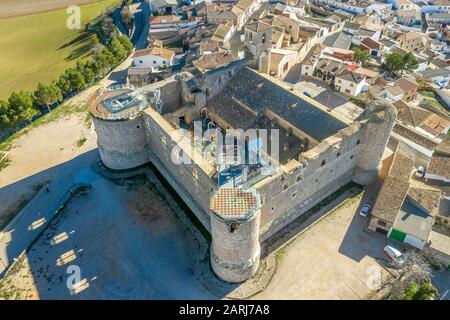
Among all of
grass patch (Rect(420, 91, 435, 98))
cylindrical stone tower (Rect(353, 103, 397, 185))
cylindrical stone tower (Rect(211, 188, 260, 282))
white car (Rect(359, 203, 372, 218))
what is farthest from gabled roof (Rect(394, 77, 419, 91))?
cylindrical stone tower (Rect(211, 188, 260, 282))

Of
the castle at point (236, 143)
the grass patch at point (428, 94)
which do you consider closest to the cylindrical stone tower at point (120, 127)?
the castle at point (236, 143)

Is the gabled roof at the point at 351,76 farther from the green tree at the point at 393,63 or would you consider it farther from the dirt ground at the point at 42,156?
the dirt ground at the point at 42,156

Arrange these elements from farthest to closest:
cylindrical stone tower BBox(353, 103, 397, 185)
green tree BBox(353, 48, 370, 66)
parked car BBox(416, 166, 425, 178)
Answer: green tree BBox(353, 48, 370, 66) < parked car BBox(416, 166, 425, 178) < cylindrical stone tower BBox(353, 103, 397, 185)

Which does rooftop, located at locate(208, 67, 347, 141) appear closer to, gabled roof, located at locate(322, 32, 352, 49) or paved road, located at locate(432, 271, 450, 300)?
paved road, located at locate(432, 271, 450, 300)

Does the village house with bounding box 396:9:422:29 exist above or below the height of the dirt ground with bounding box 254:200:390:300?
above

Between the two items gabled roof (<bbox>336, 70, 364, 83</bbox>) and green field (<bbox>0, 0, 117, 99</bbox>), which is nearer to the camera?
gabled roof (<bbox>336, 70, 364, 83</bbox>)

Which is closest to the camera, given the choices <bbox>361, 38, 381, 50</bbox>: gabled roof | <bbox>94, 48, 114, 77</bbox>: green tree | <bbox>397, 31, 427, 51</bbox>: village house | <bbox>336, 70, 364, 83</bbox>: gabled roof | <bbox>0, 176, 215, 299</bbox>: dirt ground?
<bbox>0, 176, 215, 299</bbox>: dirt ground
